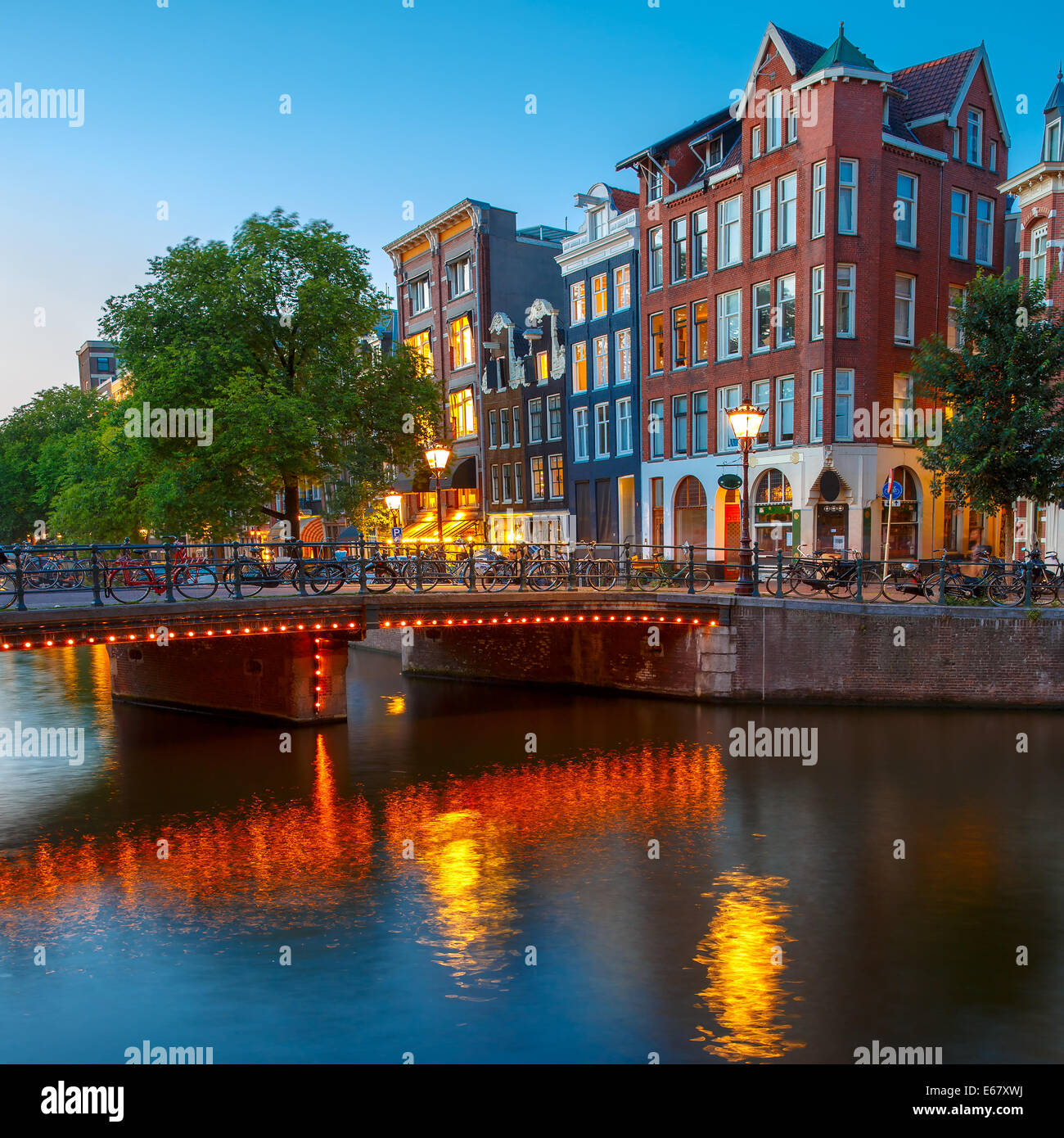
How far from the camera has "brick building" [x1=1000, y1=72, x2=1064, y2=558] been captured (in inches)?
1126

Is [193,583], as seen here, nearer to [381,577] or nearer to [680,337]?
[381,577]

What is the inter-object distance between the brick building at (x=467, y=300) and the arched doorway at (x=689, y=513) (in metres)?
13.8

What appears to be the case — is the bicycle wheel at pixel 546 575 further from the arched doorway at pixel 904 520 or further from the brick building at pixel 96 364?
the brick building at pixel 96 364

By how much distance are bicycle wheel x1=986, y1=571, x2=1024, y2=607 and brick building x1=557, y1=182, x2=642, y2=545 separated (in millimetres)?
20365

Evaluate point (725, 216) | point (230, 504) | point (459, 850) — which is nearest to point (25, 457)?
point (230, 504)

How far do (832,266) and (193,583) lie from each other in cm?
2330

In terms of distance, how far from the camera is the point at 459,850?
15336 millimetres

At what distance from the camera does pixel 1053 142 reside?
1137 inches

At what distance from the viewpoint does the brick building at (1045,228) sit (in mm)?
28609

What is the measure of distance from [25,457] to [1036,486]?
68325mm

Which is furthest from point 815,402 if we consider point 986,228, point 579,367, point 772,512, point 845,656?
point 579,367

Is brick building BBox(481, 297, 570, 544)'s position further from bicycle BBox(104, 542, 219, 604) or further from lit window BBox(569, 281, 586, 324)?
bicycle BBox(104, 542, 219, 604)

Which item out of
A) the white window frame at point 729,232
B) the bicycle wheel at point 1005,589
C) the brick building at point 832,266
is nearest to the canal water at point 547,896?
the bicycle wheel at point 1005,589

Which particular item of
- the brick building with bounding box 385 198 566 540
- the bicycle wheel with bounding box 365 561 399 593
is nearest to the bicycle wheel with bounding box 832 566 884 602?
the bicycle wheel with bounding box 365 561 399 593
